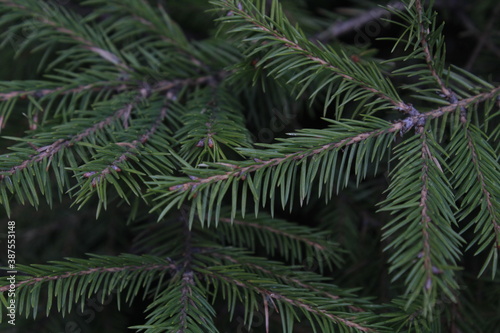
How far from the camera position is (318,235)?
76 cm

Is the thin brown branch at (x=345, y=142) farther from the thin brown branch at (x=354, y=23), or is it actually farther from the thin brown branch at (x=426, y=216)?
the thin brown branch at (x=354, y=23)

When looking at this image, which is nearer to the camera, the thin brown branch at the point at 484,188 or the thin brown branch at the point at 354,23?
the thin brown branch at the point at 484,188

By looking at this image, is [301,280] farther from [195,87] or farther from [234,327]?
[195,87]

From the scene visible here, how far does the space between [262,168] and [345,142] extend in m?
0.12

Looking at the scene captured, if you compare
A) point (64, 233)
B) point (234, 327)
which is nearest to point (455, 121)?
point (234, 327)

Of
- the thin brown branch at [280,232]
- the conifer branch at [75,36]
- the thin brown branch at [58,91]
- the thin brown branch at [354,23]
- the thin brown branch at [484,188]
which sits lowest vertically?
the thin brown branch at [280,232]

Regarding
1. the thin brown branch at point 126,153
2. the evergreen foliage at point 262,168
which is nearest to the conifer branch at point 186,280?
the evergreen foliage at point 262,168

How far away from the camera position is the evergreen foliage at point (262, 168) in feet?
1.75

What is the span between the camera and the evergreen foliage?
534 mm

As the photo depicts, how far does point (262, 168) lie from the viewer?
552 mm

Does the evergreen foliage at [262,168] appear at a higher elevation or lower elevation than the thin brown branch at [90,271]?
higher

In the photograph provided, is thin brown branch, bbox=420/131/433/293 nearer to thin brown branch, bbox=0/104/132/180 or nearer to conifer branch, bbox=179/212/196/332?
conifer branch, bbox=179/212/196/332

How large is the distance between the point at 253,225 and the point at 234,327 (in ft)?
0.72

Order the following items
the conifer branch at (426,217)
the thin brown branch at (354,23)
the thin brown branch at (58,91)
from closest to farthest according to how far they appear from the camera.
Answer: the conifer branch at (426,217)
the thin brown branch at (58,91)
the thin brown branch at (354,23)
